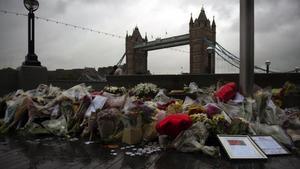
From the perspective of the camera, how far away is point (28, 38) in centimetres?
848

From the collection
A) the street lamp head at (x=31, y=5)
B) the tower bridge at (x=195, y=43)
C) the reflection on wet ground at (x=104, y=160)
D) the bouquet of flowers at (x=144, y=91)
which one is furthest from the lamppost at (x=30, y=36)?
the tower bridge at (x=195, y=43)

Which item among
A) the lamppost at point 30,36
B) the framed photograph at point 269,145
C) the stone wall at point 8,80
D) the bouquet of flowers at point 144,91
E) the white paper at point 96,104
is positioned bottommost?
the framed photograph at point 269,145

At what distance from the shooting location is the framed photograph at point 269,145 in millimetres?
3084

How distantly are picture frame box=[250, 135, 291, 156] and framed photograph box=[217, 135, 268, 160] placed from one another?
0.10 m

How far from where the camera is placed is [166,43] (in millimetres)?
46156

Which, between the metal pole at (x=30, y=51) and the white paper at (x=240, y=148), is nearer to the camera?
the white paper at (x=240, y=148)

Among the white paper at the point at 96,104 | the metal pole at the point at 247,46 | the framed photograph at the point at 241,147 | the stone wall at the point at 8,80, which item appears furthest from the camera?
the stone wall at the point at 8,80

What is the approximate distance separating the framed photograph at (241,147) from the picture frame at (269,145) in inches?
3.8

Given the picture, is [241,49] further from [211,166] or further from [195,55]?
[195,55]

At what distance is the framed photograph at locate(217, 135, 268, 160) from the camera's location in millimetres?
2916

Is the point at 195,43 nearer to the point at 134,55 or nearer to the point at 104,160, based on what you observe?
the point at 134,55

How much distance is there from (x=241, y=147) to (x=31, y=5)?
25.7ft

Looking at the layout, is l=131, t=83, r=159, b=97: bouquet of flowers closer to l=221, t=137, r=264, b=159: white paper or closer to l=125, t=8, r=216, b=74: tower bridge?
l=221, t=137, r=264, b=159: white paper

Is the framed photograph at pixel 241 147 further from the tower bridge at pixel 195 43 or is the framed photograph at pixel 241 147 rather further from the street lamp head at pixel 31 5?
the tower bridge at pixel 195 43
